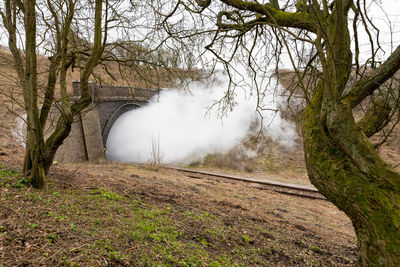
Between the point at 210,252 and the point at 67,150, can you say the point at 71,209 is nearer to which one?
the point at 210,252

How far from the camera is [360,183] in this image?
2.18 metres

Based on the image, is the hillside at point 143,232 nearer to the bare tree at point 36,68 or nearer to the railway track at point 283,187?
the bare tree at point 36,68

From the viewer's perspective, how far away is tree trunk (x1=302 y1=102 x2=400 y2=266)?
2.01m

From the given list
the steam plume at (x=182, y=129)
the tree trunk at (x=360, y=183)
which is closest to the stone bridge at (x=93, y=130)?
the steam plume at (x=182, y=129)

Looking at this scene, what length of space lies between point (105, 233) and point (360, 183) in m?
Result: 2.77

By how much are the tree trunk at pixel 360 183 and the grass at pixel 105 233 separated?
60.7 inches

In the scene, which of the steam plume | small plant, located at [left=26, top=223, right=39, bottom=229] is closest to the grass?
small plant, located at [left=26, top=223, right=39, bottom=229]

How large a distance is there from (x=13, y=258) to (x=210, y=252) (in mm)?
2186

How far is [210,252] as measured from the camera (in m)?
3.33

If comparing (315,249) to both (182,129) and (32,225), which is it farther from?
(182,129)

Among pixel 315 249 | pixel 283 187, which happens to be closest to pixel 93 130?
pixel 283 187

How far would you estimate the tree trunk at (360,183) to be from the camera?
2.01m

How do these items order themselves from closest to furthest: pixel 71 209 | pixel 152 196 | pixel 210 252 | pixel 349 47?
pixel 349 47, pixel 210 252, pixel 71 209, pixel 152 196

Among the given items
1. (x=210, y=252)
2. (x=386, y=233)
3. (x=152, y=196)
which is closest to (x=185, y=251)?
(x=210, y=252)
